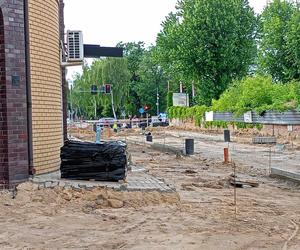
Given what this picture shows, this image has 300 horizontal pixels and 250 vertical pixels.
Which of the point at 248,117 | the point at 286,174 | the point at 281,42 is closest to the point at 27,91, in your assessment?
the point at 286,174

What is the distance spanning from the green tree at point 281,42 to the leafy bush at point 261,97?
20.5ft

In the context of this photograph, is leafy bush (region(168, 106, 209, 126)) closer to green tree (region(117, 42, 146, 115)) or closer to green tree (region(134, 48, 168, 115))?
green tree (region(134, 48, 168, 115))

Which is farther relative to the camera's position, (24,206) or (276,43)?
(276,43)

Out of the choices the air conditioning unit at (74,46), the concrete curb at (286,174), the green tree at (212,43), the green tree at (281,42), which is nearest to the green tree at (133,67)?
the green tree at (212,43)

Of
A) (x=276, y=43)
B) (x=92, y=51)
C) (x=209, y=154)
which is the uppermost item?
(x=276, y=43)

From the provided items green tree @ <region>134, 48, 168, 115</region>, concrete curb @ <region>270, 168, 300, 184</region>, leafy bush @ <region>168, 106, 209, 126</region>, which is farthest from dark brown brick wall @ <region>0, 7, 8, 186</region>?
green tree @ <region>134, 48, 168, 115</region>

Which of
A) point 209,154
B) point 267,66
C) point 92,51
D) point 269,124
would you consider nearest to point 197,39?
point 267,66

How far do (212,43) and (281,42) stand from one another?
6.49 meters

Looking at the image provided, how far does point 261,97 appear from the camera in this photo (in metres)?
37.1

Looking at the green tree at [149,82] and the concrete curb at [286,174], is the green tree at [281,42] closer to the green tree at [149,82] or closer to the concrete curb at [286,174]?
the concrete curb at [286,174]

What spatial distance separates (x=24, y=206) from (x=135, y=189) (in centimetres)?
192

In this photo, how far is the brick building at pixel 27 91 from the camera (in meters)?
9.03

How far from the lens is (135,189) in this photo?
8945mm

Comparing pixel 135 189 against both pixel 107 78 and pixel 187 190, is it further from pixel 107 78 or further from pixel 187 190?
pixel 107 78
